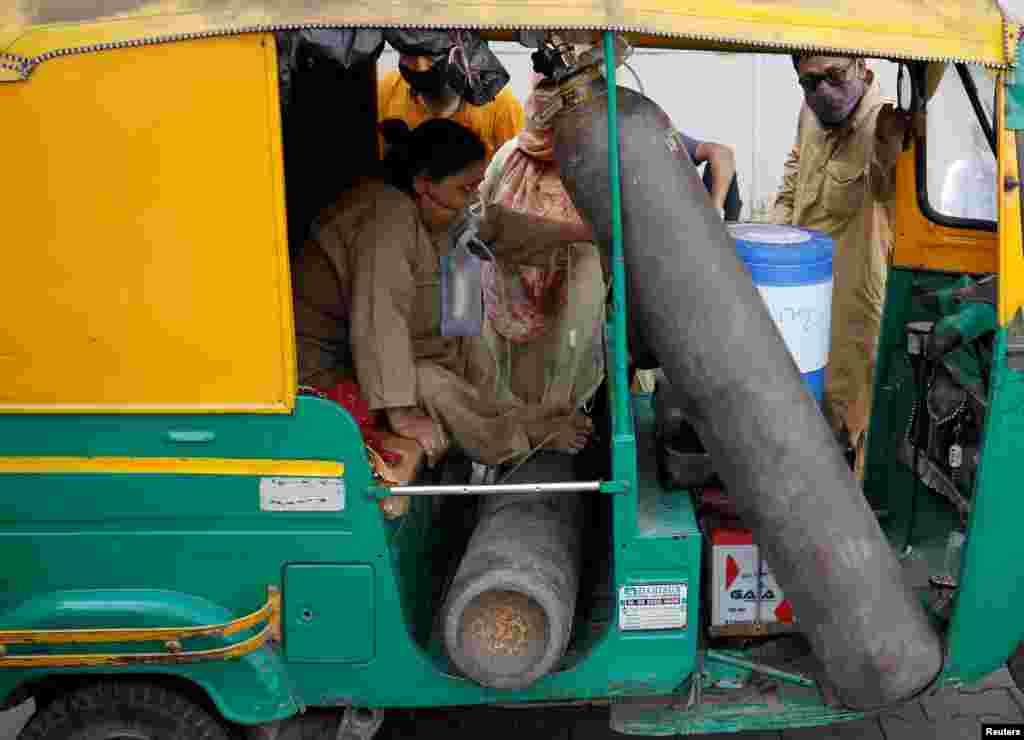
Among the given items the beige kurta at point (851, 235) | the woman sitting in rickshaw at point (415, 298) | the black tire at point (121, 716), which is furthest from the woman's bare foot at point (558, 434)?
the black tire at point (121, 716)

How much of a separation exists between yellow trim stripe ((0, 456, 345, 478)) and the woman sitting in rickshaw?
503 mm

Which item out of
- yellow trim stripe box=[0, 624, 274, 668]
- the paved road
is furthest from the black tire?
the paved road

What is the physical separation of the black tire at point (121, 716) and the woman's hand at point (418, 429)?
95 centimetres

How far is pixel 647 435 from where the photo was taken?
3.70 m

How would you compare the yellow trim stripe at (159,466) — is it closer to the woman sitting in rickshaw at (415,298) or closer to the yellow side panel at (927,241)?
the woman sitting in rickshaw at (415,298)

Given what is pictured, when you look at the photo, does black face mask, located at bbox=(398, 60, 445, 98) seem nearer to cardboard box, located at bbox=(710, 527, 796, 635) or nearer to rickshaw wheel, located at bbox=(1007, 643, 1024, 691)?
cardboard box, located at bbox=(710, 527, 796, 635)

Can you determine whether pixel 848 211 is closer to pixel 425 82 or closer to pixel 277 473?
pixel 425 82

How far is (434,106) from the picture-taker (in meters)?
4.67

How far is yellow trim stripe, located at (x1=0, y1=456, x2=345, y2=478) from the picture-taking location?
2.75 metres

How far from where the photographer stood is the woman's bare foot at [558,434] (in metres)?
3.69

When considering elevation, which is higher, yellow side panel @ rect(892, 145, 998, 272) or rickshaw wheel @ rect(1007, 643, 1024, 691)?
yellow side panel @ rect(892, 145, 998, 272)

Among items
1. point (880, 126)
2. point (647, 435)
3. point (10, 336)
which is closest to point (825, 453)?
point (647, 435)

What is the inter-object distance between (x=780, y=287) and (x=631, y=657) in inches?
41.4

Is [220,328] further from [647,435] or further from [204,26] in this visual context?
[647,435]
